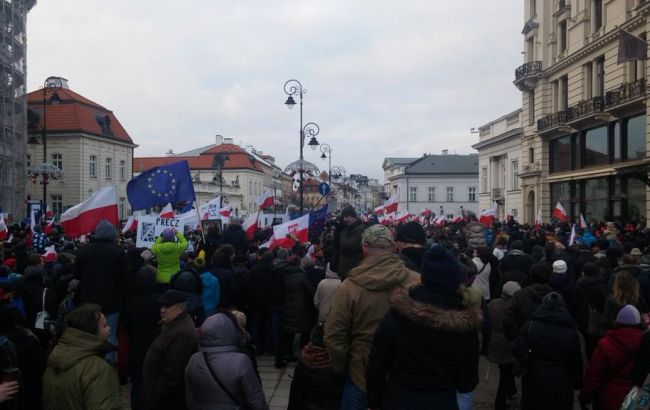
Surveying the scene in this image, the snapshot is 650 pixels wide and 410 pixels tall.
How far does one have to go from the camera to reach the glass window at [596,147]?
3231 centimetres

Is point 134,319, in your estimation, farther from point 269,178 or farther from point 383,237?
point 269,178

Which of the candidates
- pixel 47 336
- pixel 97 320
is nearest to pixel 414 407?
pixel 97 320

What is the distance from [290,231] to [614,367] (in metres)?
10.1

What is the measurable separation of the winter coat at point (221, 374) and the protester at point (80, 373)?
1.77 ft

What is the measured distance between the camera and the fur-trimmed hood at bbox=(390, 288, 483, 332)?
357 cm

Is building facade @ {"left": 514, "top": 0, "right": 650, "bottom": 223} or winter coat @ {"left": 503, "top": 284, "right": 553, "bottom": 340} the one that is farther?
building facade @ {"left": 514, "top": 0, "right": 650, "bottom": 223}

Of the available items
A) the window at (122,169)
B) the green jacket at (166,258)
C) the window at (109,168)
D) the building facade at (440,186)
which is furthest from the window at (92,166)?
the building facade at (440,186)

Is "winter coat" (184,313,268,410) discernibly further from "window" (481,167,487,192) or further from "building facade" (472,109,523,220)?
"window" (481,167,487,192)

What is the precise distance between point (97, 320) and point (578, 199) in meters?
35.2

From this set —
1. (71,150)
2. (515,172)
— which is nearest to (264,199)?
(515,172)

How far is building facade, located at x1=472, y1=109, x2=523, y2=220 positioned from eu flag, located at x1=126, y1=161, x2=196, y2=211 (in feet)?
126

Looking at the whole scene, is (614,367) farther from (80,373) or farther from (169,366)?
(80,373)

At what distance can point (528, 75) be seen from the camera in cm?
4059

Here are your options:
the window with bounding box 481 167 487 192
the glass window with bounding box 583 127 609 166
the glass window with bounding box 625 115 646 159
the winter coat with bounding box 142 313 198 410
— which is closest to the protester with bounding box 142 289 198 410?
the winter coat with bounding box 142 313 198 410
